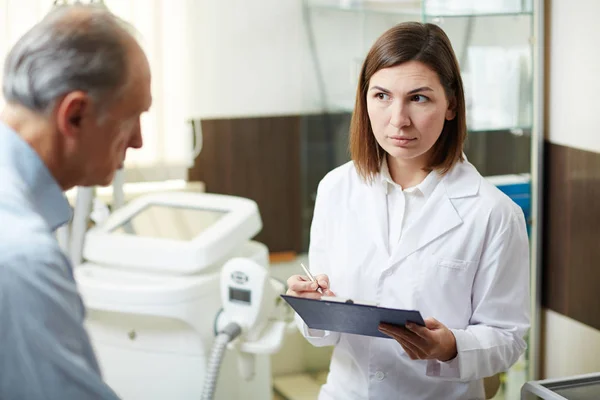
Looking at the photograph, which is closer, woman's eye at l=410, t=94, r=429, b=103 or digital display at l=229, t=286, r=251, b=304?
Result: woman's eye at l=410, t=94, r=429, b=103

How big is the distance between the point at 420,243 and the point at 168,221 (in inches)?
47.0

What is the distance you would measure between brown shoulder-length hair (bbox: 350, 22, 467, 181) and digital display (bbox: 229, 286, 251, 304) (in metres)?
0.77

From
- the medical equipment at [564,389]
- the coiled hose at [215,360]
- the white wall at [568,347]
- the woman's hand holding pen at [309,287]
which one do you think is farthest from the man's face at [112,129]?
the white wall at [568,347]

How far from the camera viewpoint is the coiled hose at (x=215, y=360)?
2.33 meters

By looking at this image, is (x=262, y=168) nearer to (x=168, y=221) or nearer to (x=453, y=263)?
(x=168, y=221)

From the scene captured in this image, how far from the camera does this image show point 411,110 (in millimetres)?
1652

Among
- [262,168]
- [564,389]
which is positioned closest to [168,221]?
[262,168]

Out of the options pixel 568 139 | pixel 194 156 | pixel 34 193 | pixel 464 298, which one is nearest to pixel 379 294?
pixel 464 298

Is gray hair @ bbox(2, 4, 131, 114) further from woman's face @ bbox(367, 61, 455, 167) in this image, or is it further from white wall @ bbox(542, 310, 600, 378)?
white wall @ bbox(542, 310, 600, 378)

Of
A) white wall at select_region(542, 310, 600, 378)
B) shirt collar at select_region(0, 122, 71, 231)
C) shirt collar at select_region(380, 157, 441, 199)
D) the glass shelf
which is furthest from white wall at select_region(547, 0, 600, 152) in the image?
shirt collar at select_region(0, 122, 71, 231)

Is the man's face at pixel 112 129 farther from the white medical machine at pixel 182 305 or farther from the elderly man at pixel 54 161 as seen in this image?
the white medical machine at pixel 182 305

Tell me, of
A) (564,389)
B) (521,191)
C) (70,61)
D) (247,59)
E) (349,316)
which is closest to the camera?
(70,61)

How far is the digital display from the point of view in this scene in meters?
2.43

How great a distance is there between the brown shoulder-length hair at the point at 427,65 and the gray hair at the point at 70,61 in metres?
0.79
